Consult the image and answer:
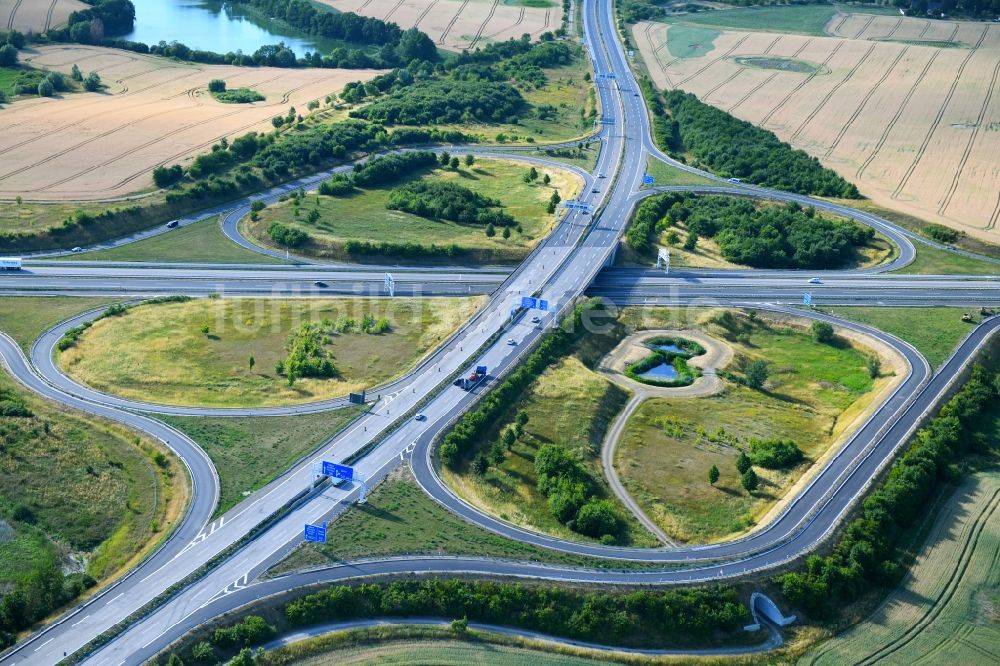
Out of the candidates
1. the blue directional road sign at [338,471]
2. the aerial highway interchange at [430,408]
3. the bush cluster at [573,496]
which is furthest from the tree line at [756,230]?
the blue directional road sign at [338,471]

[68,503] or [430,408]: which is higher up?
[430,408]

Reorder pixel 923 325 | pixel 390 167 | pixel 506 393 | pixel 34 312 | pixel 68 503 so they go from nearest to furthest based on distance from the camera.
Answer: pixel 68 503
pixel 506 393
pixel 34 312
pixel 923 325
pixel 390 167

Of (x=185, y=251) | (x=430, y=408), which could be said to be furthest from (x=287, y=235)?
(x=430, y=408)

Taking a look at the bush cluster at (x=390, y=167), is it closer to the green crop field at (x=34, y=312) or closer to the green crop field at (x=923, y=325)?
the green crop field at (x=34, y=312)

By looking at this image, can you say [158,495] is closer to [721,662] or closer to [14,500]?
[14,500]

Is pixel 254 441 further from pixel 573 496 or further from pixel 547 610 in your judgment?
pixel 547 610

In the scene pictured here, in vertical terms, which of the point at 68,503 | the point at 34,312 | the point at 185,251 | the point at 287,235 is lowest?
the point at 68,503

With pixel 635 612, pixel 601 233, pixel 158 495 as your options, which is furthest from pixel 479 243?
pixel 635 612
